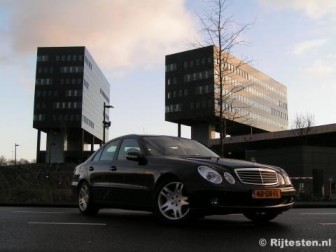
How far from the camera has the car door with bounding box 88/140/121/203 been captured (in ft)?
32.6

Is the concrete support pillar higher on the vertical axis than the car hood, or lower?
higher

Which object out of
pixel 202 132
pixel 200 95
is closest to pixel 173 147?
pixel 200 95

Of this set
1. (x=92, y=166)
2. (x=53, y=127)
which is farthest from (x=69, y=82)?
(x=92, y=166)

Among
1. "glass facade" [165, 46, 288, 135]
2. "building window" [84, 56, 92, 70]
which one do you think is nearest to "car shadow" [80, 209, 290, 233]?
"glass facade" [165, 46, 288, 135]

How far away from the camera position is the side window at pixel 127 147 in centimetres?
949

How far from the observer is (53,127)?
121 metres

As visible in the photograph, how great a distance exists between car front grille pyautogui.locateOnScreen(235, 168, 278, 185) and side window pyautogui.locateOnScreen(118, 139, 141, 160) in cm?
229

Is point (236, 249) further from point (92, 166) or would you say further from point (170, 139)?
point (92, 166)

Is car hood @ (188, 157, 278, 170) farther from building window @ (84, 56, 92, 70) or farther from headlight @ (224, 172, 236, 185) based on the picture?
building window @ (84, 56, 92, 70)

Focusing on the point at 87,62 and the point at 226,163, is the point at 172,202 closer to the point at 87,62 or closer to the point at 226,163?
the point at 226,163

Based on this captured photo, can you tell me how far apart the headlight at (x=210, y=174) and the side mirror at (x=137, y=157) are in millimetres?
1348

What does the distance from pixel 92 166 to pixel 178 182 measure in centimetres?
309

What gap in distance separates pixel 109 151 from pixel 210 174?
3.12m

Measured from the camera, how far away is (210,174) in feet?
25.5
